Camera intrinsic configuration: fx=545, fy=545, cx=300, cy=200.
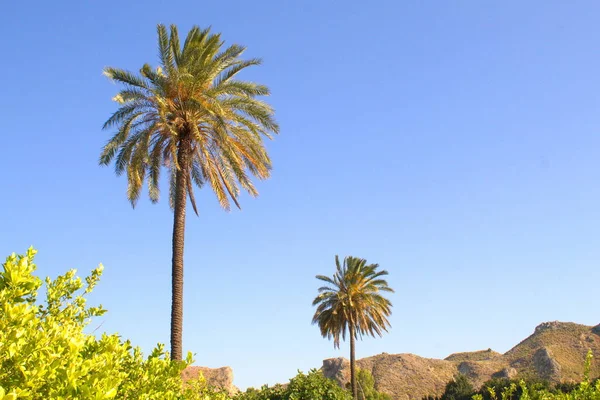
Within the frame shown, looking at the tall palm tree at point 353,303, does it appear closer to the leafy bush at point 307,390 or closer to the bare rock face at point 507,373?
the leafy bush at point 307,390

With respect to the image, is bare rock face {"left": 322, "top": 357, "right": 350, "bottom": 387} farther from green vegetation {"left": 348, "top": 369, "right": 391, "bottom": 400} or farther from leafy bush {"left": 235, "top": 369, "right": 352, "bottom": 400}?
leafy bush {"left": 235, "top": 369, "right": 352, "bottom": 400}

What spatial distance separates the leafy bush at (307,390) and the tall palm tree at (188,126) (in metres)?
3.11

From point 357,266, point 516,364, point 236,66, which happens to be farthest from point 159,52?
point 516,364

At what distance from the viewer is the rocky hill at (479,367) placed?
72625 mm

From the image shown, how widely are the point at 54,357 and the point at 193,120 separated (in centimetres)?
1531

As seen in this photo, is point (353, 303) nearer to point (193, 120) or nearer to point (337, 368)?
point (193, 120)

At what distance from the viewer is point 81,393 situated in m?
3.54

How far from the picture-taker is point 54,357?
3910 millimetres

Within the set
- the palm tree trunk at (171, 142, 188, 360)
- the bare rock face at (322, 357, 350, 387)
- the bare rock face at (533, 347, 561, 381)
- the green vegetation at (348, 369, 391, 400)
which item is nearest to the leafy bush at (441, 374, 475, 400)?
the green vegetation at (348, 369, 391, 400)

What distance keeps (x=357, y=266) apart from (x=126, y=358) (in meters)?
32.0

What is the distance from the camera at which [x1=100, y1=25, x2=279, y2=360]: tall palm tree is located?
18109mm

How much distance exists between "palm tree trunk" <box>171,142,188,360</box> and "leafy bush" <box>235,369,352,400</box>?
2.70 metres

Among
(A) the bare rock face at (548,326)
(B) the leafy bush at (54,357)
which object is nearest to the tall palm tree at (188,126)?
(B) the leafy bush at (54,357)

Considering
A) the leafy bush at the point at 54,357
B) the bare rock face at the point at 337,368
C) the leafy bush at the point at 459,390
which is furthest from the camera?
the bare rock face at the point at 337,368
